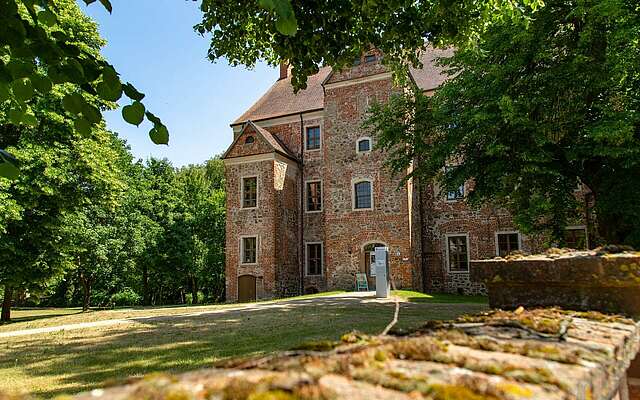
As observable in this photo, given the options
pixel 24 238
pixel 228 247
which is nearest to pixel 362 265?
pixel 228 247

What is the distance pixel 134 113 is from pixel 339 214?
22288 mm

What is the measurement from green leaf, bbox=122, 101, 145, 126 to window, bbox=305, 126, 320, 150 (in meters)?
25.4

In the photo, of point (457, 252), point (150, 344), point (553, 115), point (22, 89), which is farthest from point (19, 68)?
point (457, 252)

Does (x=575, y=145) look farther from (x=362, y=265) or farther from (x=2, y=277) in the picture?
(x=2, y=277)

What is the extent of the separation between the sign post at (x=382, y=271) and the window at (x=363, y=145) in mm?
8295

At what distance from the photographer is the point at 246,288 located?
25719mm

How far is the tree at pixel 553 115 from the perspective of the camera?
1107 cm

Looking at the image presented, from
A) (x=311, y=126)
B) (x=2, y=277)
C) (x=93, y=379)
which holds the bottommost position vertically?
(x=93, y=379)

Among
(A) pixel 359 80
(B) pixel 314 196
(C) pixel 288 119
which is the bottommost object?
(B) pixel 314 196

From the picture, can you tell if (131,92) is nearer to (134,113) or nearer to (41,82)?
(134,113)

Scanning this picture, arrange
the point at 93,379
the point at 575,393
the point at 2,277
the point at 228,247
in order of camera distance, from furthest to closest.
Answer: the point at 228,247 → the point at 2,277 → the point at 93,379 → the point at 575,393

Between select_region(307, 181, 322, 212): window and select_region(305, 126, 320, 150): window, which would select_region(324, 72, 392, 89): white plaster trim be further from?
select_region(307, 181, 322, 212): window

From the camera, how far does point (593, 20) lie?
38.1 ft

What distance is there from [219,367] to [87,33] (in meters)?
22.3
